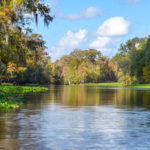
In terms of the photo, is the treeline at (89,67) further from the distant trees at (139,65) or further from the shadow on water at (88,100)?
the shadow on water at (88,100)

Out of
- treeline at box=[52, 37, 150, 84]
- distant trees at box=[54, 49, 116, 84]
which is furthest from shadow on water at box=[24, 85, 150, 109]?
distant trees at box=[54, 49, 116, 84]

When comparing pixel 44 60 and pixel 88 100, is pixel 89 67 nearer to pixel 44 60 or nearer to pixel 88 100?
pixel 44 60

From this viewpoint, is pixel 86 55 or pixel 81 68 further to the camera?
pixel 86 55

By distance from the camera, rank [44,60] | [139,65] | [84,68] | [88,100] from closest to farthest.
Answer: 1. [88,100]
2. [139,65]
3. [44,60]
4. [84,68]

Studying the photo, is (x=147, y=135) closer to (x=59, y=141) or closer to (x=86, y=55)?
(x=59, y=141)

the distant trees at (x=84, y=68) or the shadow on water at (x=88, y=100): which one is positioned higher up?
the distant trees at (x=84, y=68)

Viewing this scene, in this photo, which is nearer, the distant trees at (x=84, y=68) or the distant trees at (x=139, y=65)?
the distant trees at (x=139, y=65)

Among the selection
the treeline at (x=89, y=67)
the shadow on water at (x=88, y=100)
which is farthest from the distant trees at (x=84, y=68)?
the shadow on water at (x=88, y=100)

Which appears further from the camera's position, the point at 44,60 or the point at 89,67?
the point at 89,67

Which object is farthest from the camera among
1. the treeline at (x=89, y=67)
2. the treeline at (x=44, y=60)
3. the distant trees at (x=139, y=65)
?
the treeline at (x=89, y=67)

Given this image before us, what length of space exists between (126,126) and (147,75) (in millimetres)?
71511

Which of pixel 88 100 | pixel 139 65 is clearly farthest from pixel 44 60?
pixel 88 100

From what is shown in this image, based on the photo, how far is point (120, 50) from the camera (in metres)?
154

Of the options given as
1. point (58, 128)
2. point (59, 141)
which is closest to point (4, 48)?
point (58, 128)
